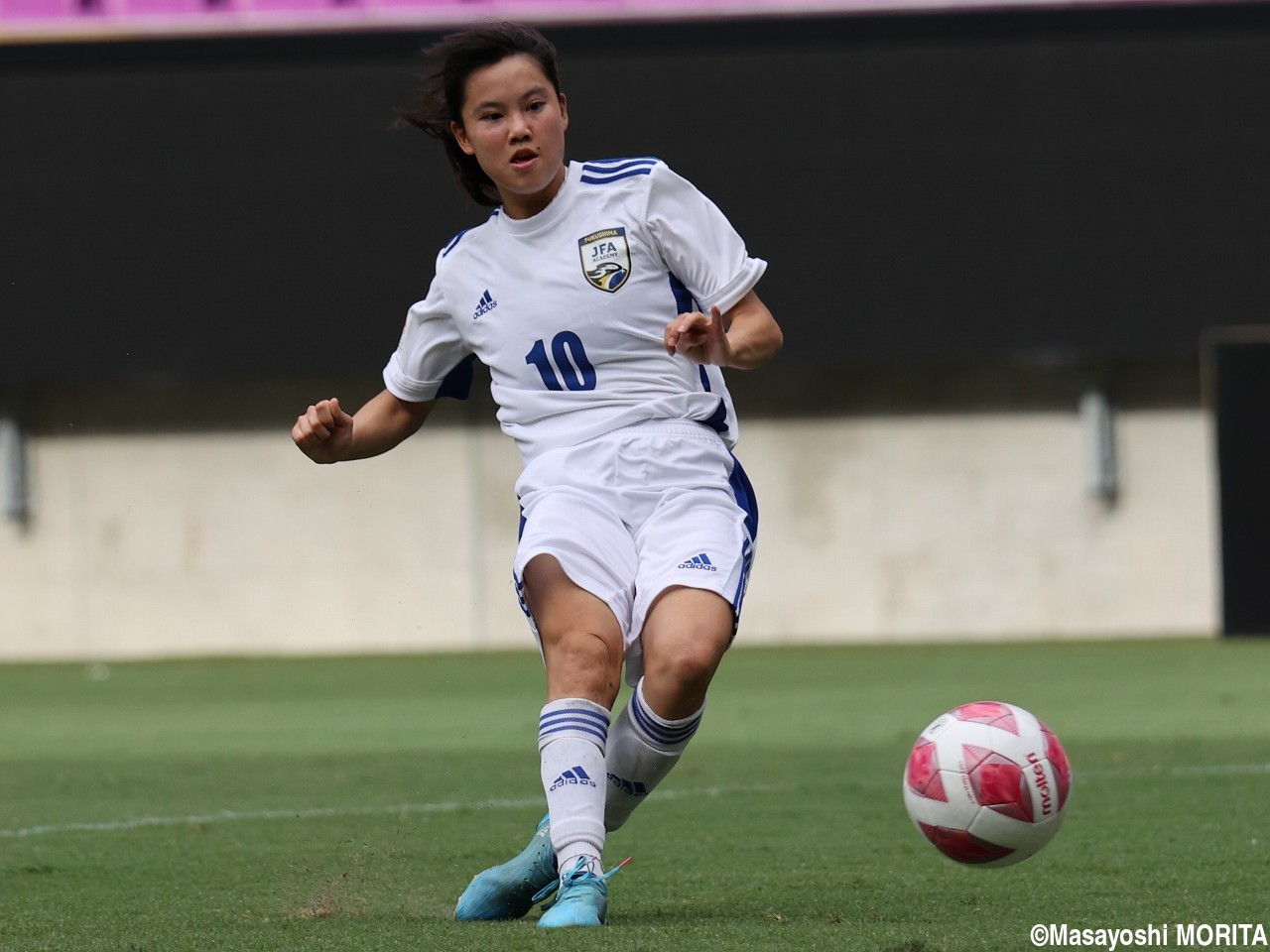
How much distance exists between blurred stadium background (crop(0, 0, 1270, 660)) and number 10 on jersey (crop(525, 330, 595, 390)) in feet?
46.1

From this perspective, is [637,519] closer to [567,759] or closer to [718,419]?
[718,419]

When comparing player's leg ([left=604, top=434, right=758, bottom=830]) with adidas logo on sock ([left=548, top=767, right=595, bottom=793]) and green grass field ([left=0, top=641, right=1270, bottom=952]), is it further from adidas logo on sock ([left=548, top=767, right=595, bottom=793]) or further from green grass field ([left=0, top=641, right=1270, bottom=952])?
green grass field ([left=0, top=641, right=1270, bottom=952])

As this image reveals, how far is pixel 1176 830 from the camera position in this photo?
6590 mm

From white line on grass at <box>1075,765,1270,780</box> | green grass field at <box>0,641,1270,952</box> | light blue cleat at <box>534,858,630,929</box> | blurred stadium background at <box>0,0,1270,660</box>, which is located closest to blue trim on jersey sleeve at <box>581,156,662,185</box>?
light blue cleat at <box>534,858,630,929</box>

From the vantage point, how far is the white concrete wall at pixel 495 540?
69.7ft

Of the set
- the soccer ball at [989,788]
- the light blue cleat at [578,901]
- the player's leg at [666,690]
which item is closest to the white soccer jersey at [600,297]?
the player's leg at [666,690]

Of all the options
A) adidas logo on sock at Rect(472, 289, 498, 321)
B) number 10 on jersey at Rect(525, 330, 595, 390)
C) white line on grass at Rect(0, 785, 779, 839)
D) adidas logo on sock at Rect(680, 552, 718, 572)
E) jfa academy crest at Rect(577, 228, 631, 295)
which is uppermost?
jfa academy crest at Rect(577, 228, 631, 295)

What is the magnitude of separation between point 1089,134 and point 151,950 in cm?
1631

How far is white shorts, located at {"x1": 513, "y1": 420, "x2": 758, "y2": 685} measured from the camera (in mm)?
4910

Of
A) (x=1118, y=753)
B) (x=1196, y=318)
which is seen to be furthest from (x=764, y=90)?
(x=1118, y=753)

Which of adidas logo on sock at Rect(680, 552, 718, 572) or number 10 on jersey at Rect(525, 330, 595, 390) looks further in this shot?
number 10 on jersey at Rect(525, 330, 595, 390)

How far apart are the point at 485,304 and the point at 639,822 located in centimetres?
272

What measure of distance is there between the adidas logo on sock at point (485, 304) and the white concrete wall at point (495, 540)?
16.2 metres

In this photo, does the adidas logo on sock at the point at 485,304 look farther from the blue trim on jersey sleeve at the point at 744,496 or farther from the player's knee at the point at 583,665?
the player's knee at the point at 583,665
